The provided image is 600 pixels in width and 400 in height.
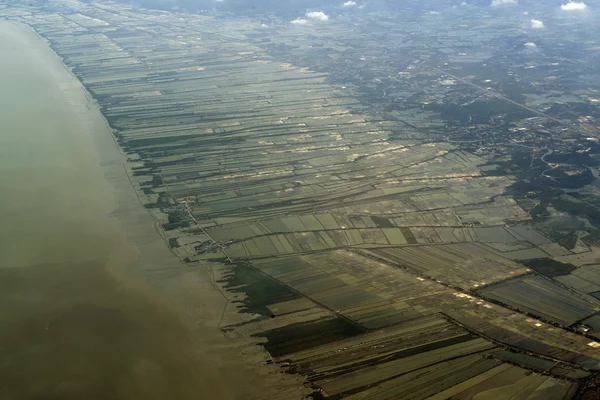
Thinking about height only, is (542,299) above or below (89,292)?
below

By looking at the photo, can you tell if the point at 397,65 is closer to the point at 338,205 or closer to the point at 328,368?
the point at 338,205

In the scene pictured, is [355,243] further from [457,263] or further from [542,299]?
[542,299]

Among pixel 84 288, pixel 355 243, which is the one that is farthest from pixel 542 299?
pixel 84 288

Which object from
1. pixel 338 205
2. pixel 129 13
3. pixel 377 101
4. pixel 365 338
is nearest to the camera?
pixel 365 338

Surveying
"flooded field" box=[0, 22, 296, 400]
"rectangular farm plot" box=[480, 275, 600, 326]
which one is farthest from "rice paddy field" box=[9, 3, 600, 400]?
"flooded field" box=[0, 22, 296, 400]

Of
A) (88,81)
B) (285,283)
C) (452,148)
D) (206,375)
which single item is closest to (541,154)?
(452,148)

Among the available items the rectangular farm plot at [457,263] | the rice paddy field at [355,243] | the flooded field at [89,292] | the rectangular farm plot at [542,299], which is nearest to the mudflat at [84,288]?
the flooded field at [89,292]
